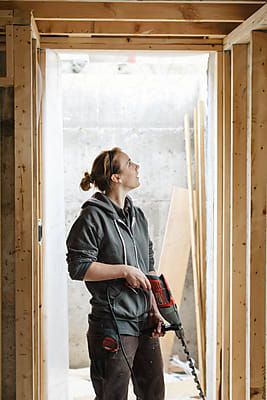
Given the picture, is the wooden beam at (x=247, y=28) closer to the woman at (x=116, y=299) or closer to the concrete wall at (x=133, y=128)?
the woman at (x=116, y=299)

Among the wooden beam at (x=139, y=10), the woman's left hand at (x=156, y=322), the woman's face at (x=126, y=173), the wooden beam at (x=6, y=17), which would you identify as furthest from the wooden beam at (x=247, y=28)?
the woman's left hand at (x=156, y=322)

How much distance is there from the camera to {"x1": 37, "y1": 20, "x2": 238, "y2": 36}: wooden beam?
391cm

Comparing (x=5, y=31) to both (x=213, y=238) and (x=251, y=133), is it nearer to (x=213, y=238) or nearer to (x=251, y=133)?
(x=251, y=133)

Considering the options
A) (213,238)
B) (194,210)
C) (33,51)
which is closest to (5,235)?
(33,51)

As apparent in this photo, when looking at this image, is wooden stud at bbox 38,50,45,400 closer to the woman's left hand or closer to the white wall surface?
the white wall surface

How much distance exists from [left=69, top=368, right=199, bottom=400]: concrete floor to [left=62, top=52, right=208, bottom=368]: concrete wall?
350mm

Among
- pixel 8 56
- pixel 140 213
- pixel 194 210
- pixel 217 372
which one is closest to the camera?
pixel 8 56

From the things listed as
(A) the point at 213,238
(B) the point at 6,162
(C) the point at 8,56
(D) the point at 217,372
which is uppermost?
(C) the point at 8,56

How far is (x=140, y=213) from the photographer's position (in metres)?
3.72

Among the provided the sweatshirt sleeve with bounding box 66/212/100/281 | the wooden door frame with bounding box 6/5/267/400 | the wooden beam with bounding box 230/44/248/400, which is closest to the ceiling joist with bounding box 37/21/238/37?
the wooden beam with bounding box 230/44/248/400

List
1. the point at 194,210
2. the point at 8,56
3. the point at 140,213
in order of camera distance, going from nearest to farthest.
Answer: the point at 8,56
the point at 140,213
the point at 194,210

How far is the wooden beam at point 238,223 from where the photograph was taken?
12.6 feet

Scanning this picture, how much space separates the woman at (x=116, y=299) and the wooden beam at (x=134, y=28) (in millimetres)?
979

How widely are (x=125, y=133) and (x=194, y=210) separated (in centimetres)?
88
